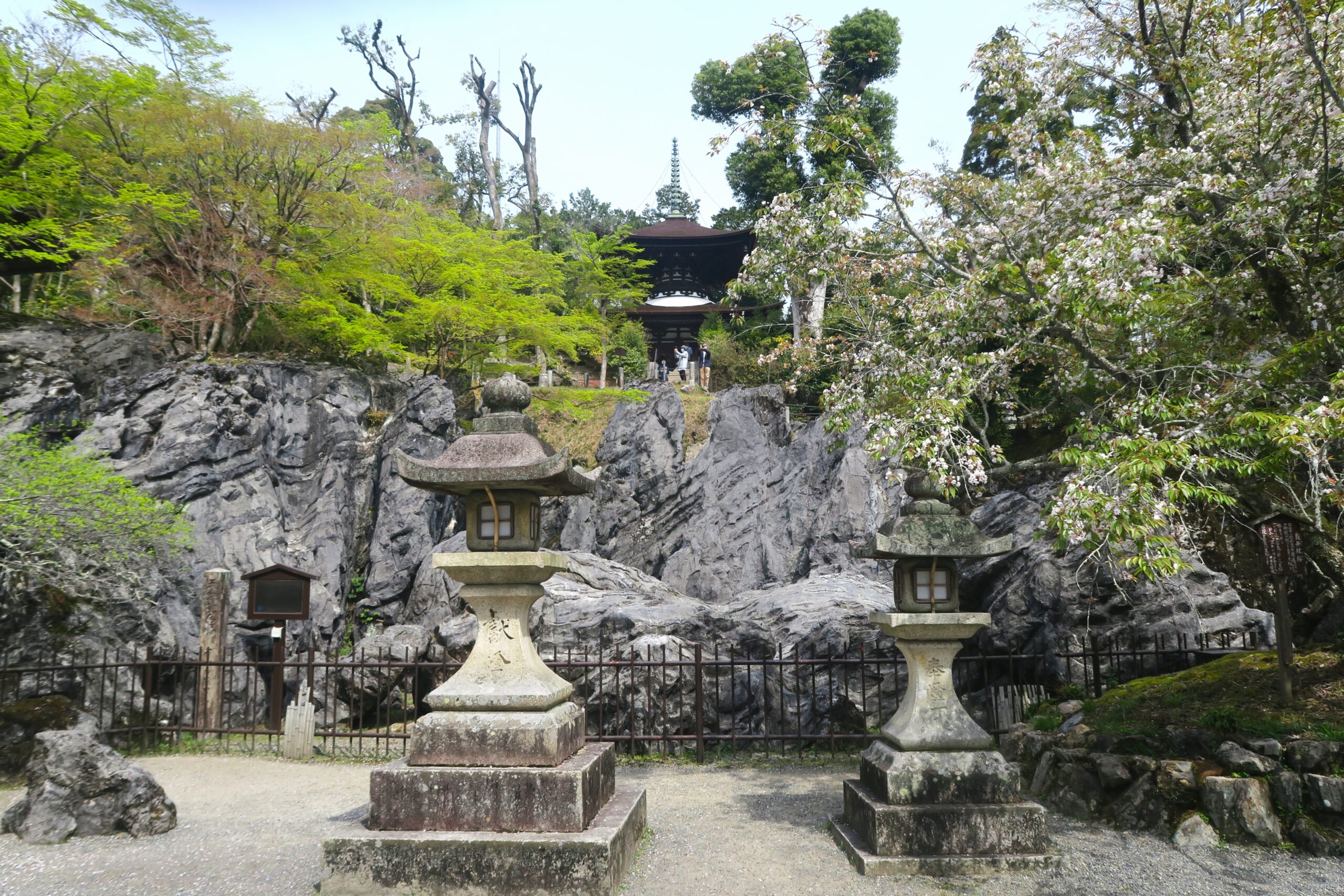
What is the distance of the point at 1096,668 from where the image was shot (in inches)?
322

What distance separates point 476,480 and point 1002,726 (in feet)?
22.2

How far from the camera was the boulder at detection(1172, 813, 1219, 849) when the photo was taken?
5387 mm

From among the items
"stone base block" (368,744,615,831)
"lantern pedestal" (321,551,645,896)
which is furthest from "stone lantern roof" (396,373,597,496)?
"stone base block" (368,744,615,831)

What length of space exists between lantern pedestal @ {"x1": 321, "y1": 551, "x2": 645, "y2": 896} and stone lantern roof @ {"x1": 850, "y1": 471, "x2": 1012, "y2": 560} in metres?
2.56

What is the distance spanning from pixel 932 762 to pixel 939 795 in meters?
0.22

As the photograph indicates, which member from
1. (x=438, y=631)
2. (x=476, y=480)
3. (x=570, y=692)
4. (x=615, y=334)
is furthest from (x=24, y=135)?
(x=615, y=334)

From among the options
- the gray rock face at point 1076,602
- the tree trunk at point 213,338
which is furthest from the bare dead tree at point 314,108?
the gray rock face at point 1076,602

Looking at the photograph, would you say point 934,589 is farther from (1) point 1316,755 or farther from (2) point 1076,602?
(2) point 1076,602

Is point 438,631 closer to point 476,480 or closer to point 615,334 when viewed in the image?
point 476,480

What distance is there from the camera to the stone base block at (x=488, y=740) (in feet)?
16.4

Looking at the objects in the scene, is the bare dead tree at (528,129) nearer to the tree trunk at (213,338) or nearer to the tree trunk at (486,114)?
the tree trunk at (486,114)

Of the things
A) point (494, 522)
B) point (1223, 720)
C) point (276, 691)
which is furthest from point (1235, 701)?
point (276, 691)

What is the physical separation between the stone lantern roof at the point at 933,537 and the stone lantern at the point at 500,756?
2.43 metres

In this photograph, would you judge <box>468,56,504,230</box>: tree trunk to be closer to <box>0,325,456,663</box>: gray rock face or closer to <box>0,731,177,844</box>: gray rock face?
<box>0,325,456,663</box>: gray rock face
